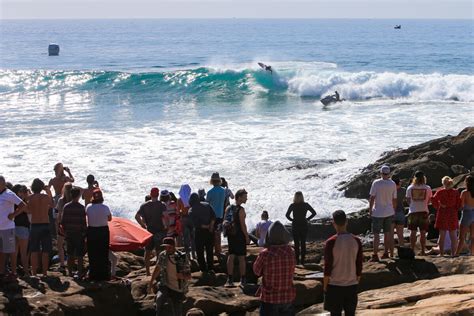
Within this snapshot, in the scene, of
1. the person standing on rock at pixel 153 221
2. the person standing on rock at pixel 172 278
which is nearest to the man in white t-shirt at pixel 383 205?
the person standing on rock at pixel 153 221

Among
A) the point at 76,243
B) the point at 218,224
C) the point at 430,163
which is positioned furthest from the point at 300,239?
the point at 430,163

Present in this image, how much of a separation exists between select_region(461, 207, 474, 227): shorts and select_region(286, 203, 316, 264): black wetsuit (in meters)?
2.05

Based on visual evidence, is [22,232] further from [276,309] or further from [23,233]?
[276,309]

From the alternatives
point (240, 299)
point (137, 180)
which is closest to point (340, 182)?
point (137, 180)

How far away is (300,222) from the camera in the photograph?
12023 millimetres

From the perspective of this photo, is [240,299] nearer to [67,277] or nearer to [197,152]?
[67,277]

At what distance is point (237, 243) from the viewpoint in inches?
413

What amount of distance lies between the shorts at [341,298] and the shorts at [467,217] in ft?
12.8

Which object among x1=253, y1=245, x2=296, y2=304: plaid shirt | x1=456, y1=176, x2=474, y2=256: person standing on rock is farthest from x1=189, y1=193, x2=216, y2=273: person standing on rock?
x1=253, y1=245, x2=296, y2=304: plaid shirt

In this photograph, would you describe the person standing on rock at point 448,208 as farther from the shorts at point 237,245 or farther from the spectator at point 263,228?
the shorts at point 237,245

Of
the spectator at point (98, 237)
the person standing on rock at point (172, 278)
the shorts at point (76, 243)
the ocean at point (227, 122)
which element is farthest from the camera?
the ocean at point (227, 122)

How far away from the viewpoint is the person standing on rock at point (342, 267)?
7484mm

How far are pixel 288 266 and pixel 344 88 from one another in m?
40.6

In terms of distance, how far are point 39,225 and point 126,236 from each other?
1072 millimetres
